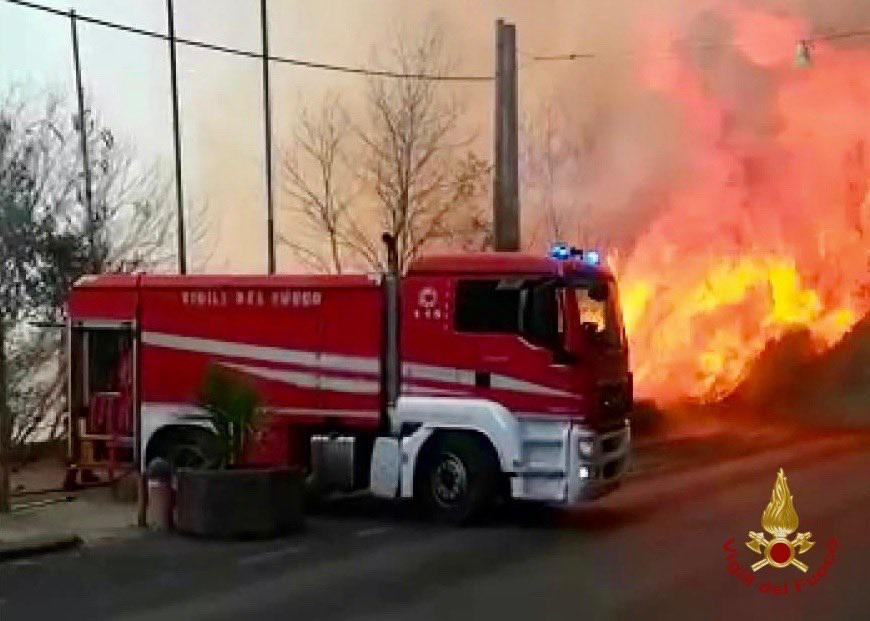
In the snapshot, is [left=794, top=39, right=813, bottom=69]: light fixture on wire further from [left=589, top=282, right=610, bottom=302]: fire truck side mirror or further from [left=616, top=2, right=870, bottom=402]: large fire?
[left=589, top=282, right=610, bottom=302]: fire truck side mirror

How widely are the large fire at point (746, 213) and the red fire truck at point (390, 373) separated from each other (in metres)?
11.6

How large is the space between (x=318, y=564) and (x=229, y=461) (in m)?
Result: 2.21

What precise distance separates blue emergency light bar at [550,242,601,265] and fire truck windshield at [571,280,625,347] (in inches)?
9.2

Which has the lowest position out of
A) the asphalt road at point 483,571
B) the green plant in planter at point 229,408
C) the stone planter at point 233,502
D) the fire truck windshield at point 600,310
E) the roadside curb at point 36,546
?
the asphalt road at point 483,571

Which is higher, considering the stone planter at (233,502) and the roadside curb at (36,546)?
the stone planter at (233,502)

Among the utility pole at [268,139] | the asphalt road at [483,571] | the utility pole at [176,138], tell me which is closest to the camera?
the asphalt road at [483,571]

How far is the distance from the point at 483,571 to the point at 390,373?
3699 millimetres

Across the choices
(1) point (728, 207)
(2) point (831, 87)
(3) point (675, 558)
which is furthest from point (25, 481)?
(2) point (831, 87)

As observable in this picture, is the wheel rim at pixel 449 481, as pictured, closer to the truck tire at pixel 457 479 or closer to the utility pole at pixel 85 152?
the truck tire at pixel 457 479

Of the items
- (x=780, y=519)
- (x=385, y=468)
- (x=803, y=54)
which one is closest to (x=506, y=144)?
(x=385, y=468)

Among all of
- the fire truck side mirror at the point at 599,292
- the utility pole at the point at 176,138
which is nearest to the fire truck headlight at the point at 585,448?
the fire truck side mirror at the point at 599,292

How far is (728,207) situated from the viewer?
2647 centimetres

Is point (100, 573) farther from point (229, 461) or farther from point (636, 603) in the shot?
point (636, 603)

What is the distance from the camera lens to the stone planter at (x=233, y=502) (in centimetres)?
1205
